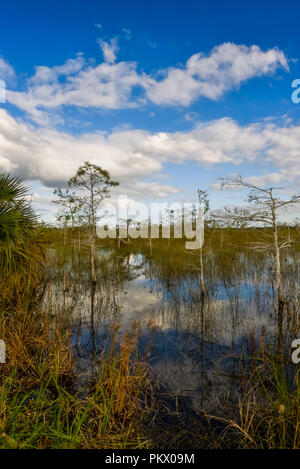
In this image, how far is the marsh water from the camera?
5520 millimetres

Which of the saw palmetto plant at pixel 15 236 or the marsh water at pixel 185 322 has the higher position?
the saw palmetto plant at pixel 15 236

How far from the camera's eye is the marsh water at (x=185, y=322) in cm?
552

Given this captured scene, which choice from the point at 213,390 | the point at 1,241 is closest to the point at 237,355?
the point at 213,390

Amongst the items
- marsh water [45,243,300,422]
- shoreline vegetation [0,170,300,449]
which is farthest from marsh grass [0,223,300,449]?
marsh water [45,243,300,422]

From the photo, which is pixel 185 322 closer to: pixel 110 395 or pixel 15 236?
pixel 110 395

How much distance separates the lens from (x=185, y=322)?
8.90 metres

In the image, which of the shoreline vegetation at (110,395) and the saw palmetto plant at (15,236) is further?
the saw palmetto plant at (15,236)

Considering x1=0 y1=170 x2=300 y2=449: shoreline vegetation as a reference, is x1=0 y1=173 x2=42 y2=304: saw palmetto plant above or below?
above

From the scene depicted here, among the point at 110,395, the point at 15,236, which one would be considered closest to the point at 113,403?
the point at 110,395

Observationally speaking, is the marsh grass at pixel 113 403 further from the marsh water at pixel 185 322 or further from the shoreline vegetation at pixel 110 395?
the marsh water at pixel 185 322

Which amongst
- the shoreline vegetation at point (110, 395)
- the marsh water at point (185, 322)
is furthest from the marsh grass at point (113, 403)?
the marsh water at point (185, 322)

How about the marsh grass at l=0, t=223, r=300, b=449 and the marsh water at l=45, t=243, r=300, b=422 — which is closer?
the marsh grass at l=0, t=223, r=300, b=449

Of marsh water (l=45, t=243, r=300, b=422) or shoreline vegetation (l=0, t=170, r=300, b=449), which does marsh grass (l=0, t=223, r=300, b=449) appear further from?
marsh water (l=45, t=243, r=300, b=422)
